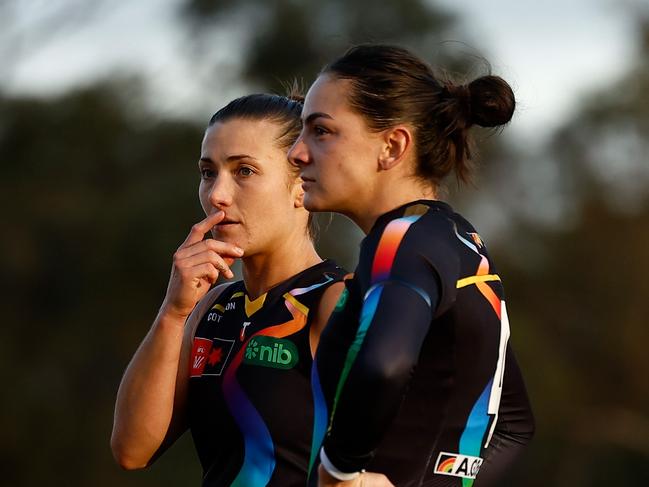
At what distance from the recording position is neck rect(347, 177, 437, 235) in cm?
365

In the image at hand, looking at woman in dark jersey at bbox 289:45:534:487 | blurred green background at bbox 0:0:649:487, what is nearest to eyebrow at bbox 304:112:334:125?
woman in dark jersey at bbox 289:45:534:487

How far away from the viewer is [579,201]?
30.9 metres

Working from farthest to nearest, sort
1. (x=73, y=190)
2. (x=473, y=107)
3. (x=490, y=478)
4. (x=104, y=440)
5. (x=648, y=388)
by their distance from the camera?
(x=648, y=388) → (x=73, y=190) → (x=104, y=440) → (x=490, y=478) → (x=473, y=107)

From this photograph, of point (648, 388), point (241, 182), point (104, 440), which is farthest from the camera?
point (648, 388)

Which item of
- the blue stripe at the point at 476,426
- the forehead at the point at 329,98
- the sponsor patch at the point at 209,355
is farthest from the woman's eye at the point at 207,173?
the blue stripe at the point at 476,426

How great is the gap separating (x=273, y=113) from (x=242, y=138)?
0.17 metres

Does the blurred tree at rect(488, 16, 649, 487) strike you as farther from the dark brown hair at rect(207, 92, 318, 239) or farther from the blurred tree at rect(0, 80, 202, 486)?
the dark brown hair at rect(207, 92, 318, 239)

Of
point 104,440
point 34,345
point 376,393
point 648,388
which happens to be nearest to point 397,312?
point 376,393

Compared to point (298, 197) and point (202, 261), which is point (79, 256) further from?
point (202, 261)

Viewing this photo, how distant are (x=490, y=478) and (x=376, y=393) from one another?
3.76 feet

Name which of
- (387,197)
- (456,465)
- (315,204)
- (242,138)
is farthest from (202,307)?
(456,465)

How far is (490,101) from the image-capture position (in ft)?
12.4

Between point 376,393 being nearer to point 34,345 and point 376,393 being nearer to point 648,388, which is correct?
point 34,345

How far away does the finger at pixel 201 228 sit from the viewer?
14.4ft
